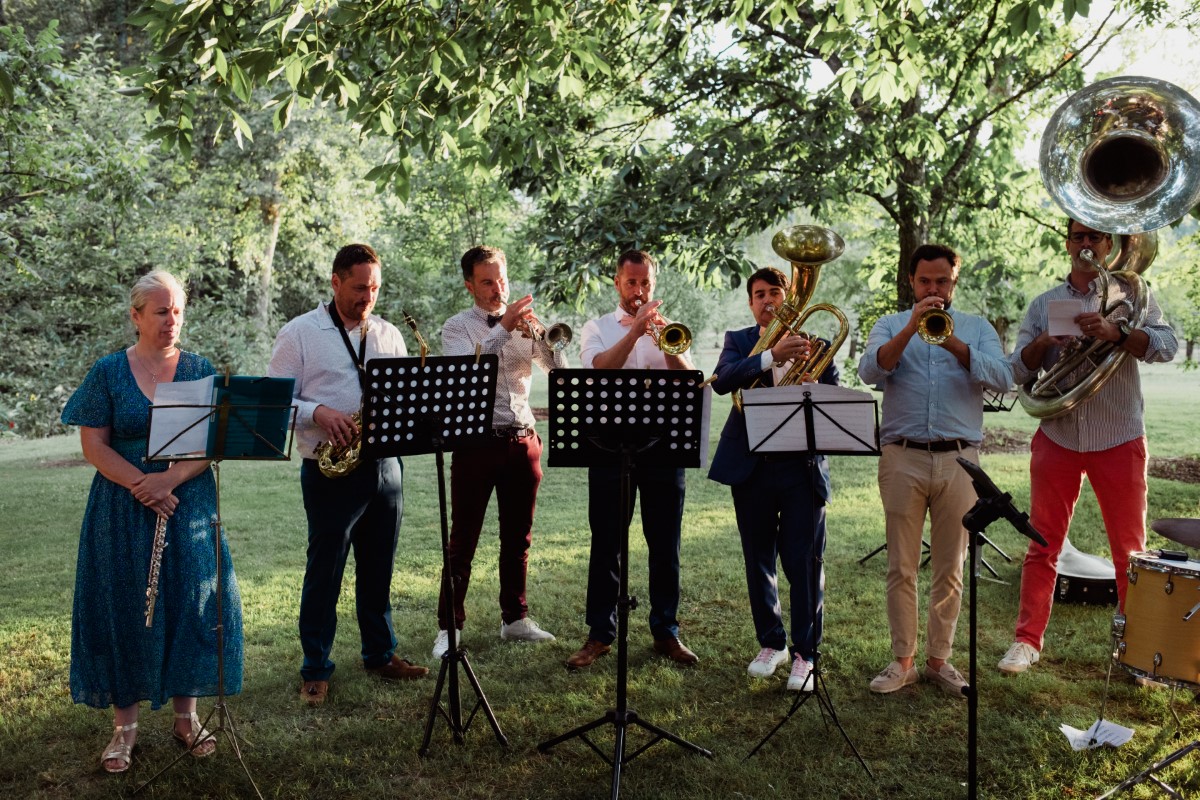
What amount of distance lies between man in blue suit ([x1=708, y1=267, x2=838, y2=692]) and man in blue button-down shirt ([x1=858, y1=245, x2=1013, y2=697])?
334 millimetres

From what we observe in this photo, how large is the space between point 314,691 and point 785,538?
8.17 feet

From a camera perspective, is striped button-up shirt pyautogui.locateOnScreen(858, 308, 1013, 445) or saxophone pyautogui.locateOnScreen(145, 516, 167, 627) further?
striped button-up shirt pyautogui.locateOnScreen(858, 308, 1013, 445)

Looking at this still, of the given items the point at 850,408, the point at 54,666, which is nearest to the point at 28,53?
the point at 54,666

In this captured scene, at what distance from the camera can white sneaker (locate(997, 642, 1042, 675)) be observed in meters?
4.88

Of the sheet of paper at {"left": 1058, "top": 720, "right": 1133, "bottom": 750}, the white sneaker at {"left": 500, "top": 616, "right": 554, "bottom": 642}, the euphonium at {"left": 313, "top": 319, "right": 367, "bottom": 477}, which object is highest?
the euphonium at {"left": 313, "top": 319, "right": 367, "bottom": 477}

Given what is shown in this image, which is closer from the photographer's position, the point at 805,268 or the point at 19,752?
the point at 19,752

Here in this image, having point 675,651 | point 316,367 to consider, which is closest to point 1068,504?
point 675,651

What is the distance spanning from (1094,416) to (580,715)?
9.92 feet

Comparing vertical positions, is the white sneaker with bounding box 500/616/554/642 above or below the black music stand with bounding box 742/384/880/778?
below

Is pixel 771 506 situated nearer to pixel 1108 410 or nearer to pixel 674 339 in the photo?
pixel 674 339

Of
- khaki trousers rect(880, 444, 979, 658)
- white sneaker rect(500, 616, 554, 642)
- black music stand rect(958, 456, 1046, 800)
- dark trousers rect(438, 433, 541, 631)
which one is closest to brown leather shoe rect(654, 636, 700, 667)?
white sneaker rect(500, 616, 554, 642)

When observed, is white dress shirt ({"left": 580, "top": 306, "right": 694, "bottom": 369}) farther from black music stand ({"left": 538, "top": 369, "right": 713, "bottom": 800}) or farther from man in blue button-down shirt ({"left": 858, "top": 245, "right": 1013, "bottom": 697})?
man in blue button-down shirt ({"left": 858, "top": 245, "right": 1013, "bottom": 697})

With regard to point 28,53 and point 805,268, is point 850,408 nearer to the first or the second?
point 805,268

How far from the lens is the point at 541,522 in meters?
9.30
